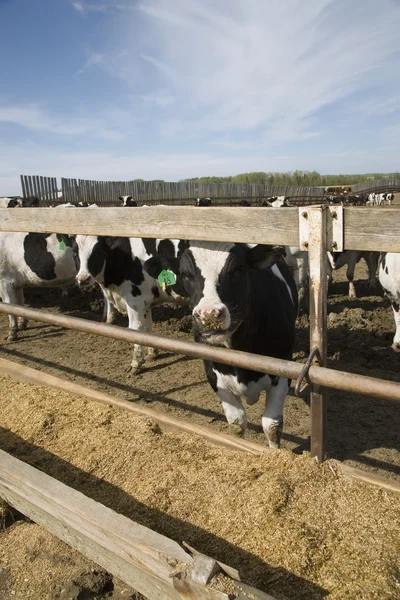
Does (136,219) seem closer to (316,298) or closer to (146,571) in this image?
(316,298)

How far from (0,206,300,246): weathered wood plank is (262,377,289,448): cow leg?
134 centimetres

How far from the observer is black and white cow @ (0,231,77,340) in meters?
6.98

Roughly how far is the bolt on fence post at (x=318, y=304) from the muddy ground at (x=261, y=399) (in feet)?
5.67

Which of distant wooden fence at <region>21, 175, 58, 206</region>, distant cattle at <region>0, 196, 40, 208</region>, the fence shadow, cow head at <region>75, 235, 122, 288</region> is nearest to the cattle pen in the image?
the fence shadow

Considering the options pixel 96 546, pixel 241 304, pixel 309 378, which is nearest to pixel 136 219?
pixel 241 304

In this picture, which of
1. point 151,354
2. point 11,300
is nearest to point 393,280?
point 151,354

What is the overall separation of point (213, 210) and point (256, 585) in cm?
149

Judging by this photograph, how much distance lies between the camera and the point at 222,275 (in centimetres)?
253

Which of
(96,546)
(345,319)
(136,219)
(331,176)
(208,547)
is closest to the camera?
(96,546)

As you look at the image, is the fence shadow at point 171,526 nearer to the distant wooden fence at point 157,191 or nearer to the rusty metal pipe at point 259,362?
the rusty metal pipe at point 259,362

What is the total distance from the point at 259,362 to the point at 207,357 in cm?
29

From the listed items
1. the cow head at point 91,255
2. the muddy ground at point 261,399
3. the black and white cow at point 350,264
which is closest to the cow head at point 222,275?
the muddy ground at point 261,399

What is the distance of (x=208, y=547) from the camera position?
172 cm

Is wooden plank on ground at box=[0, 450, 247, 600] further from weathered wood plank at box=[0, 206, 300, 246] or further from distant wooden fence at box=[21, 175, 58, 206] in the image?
distant wooden fence at box=[21, 175, 58, 206]
